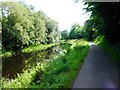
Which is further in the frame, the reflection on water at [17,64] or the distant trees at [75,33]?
the distant trees at [75,33]

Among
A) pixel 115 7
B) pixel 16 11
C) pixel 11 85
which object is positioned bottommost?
pixel 11 85

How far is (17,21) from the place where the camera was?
166ft

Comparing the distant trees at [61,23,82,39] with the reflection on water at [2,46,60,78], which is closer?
the reflection on water at [2,46,60,78]

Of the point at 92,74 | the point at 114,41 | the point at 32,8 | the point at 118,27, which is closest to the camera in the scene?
the point at 92,74

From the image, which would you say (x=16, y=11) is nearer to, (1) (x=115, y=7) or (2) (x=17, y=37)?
(2) (x=17, y=37)

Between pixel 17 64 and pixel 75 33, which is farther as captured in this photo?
pixel 75 33

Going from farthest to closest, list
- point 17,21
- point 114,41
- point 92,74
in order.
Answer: point 17,21 < point 114,41 < point 92,74

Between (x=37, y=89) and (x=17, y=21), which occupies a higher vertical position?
(x=17, y=21)

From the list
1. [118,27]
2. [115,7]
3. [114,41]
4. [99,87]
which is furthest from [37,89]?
[114,41]

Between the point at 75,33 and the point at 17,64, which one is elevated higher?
the point at 75,33

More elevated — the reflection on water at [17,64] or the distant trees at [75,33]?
the distant trees at [75,33]

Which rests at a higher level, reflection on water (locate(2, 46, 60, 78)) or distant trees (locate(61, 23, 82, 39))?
distant trees (locate(61, 23, 82, 39))

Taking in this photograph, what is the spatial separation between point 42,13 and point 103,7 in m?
59.5

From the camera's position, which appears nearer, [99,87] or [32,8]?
[99,87]
